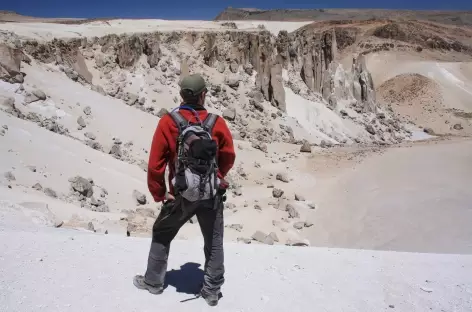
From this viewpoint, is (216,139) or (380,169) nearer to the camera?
(216,139)

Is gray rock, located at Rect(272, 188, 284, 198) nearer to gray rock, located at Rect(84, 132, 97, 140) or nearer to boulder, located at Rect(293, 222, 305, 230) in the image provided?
boulder, located at Rect(293, 222, 305, 230)

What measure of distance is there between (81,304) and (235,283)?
3.92ft

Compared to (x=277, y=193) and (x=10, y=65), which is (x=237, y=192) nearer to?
(x=277, y=193)

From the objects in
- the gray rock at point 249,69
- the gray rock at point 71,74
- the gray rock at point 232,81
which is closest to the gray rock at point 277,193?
the gray rock at point 71,74

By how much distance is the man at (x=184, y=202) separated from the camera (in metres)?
3.08

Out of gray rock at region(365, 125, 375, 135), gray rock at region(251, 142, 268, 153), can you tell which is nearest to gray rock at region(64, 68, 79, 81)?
gray rock at region(251, 142, 268, 153)

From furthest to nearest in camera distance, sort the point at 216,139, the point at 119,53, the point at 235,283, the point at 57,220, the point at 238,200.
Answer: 1. the point at 119,53
2. the point at 238,200
3. the point at 57,220
4. the point at 235,283
5. the point at 216,139

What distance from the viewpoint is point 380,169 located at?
11.9 meters

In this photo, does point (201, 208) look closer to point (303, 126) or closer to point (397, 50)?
point (303, 126)

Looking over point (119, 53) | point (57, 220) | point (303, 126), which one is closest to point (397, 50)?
point (303, 126)

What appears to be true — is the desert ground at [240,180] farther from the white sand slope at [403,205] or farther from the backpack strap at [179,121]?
the backpack strap at [179,121]

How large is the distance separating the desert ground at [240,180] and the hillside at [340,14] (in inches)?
3376

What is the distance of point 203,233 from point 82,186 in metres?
5.46

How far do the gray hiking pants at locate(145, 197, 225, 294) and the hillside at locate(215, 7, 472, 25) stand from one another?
106 m
